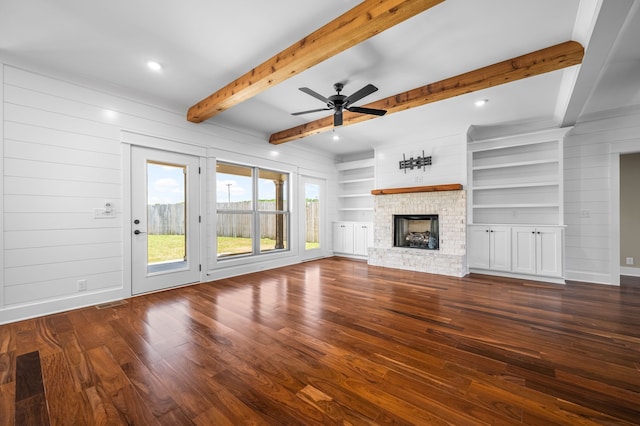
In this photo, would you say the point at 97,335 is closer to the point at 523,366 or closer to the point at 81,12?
the point at 81,12

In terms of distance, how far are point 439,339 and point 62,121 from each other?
486 centimetres

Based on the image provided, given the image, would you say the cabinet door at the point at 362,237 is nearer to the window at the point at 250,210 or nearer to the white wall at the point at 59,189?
the window at the point at 250,210

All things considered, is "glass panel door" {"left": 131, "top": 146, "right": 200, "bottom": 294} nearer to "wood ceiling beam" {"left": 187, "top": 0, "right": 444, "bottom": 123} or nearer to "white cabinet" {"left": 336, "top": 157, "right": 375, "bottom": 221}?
"wood ceiling beam" {"left": 187, "top": 0, "right": 444, "bottom": 123}

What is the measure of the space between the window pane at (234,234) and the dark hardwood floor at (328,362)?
1497mm

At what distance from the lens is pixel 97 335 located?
8.39 feet

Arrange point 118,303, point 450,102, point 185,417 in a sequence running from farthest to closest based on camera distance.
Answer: point 450,102 < point 118,303 < point 185,417

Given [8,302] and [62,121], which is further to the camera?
[62,121]

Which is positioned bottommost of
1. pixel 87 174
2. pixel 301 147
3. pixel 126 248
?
pixel 126 248

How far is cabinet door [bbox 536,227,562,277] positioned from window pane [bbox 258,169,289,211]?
4.93 metres

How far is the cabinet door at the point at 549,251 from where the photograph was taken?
14.7 ft

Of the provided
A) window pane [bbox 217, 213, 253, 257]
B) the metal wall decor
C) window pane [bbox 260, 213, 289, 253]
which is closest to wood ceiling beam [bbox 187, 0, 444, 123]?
window pane [bbox 217, 213, 253, 257]

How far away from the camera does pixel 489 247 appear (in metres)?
5.09

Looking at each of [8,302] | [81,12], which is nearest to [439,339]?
[81,12]

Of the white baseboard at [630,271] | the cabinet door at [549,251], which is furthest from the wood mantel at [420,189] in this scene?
the white baseboard at [630,271]
